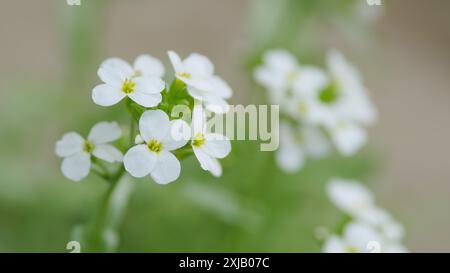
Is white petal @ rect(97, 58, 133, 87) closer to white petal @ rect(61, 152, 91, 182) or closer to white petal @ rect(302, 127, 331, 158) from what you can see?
white petal @ rect(61, 152, 91, 182)

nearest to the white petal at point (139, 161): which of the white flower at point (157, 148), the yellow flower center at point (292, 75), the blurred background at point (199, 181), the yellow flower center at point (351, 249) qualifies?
the white flower at point (157, 148)

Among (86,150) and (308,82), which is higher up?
(308,82)

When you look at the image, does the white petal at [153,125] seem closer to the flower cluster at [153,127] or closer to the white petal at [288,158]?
the flower cluster at [153,127]

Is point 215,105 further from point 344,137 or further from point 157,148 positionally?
point 344,137

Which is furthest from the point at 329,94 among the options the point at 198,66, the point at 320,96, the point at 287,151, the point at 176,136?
the point at 176,136

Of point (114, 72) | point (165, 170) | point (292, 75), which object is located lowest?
point (165, 170)

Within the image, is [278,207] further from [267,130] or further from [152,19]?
[152,19]

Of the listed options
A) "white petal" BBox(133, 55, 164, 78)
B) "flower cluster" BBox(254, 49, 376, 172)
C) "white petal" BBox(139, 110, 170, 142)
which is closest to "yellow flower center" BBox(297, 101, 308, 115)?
"flower cluster" BBox(254, 49, 376, 172)

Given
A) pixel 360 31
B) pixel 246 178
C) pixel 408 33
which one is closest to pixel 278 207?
pixel 246 178
